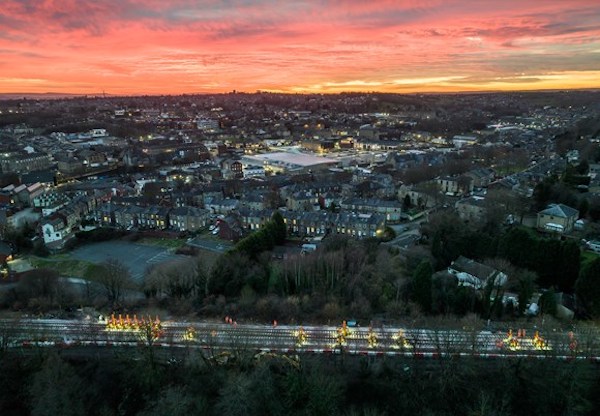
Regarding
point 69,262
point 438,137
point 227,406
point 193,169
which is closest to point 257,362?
point 227,406

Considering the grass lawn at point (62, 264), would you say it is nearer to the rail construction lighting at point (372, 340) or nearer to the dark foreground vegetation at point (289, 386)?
the dark foreground vegetation at point (289, 386)

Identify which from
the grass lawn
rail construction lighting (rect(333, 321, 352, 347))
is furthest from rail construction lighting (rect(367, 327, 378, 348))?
the grass lawn

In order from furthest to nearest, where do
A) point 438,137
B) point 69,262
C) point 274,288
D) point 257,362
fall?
point 438,137, point 69,262, point 274,288, point 257,362

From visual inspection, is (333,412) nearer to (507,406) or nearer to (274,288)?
(507,406)

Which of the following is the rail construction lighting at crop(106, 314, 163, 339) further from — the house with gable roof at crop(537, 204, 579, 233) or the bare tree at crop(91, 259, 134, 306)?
the house with gable roof at crop(537, 204, 579, 233)

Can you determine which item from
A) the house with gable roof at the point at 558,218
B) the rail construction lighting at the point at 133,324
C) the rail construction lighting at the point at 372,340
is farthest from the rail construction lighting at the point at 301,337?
the house with gable roof at the point at 558,218

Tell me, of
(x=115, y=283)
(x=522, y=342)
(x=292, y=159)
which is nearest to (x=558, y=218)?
(x=522, y=342)
